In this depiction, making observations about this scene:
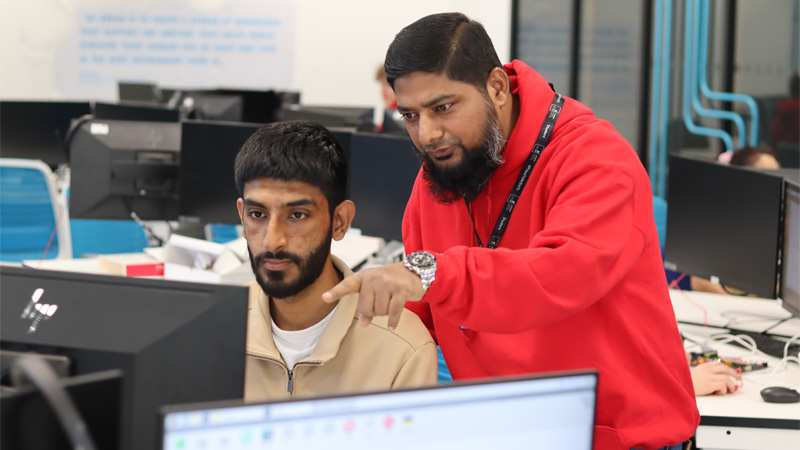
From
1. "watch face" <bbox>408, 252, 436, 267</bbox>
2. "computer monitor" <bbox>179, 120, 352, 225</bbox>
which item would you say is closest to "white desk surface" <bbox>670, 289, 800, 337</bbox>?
"computer monitor" <bbox>179, 120, 352, 225</bbox>

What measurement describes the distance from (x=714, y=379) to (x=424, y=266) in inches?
47.0

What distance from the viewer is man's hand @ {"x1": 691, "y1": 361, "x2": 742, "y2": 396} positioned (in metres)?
2.09

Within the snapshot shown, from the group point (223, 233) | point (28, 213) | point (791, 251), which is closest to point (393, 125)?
point (223, 233)

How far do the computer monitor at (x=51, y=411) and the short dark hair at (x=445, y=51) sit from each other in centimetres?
75

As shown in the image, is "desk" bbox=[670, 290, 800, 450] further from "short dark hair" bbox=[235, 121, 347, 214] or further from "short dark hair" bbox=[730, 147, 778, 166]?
"short dark hair" bbox=[730, 147, 778, 166]

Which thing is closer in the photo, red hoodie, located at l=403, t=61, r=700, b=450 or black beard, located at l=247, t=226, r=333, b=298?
red hoodie, located at l=403, t=61, r=700, b=450

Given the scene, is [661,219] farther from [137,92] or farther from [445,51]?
[137,92]

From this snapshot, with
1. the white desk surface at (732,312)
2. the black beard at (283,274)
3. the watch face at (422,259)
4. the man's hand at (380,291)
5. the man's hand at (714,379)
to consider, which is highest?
the watch face at (422,259)

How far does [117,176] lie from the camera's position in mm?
3182

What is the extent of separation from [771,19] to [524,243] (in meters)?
4.48

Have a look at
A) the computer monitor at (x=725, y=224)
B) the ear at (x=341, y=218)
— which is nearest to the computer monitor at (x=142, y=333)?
the ear at (x=341, y=218)

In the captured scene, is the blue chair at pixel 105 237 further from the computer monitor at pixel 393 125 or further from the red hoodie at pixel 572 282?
the red hoodie at pixel 572 282

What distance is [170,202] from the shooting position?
3277 mm

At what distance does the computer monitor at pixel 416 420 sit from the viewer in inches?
32.2
